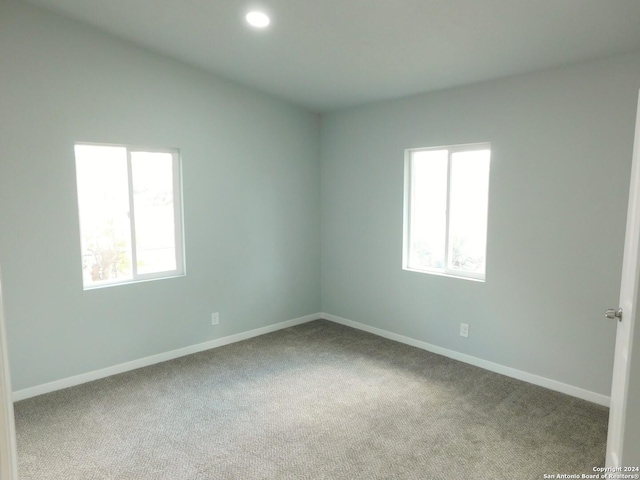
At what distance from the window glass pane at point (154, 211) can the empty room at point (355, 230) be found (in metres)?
0.02

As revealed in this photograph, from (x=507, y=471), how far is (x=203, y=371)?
2.43 m

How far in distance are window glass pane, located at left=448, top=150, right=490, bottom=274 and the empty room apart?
0.07ft

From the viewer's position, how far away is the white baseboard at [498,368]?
3.00m

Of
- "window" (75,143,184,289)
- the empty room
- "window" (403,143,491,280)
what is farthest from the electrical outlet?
"window" (75,143,184,289)

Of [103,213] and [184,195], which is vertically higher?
[184,195]

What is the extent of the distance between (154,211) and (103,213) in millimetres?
424

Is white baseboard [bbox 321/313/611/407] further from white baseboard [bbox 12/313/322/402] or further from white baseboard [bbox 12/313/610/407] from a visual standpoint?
white baseboard [bbox 12/313/322/402]

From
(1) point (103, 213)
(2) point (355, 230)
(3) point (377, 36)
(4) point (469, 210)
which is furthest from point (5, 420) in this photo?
(2) point (355, 230)

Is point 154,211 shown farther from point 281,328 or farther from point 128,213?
point 281,328

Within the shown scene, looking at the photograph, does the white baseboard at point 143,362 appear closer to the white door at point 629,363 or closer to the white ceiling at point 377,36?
the white ceiling at point 377,36

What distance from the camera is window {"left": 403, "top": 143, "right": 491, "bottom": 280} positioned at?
360cm

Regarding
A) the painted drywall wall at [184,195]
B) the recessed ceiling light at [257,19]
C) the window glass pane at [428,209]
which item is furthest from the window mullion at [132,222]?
the window glass pane at [428,209]

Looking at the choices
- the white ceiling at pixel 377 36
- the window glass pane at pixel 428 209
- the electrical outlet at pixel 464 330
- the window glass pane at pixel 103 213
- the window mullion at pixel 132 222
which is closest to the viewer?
the white ceiling at pixel 377 36

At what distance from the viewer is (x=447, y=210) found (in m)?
3.82
